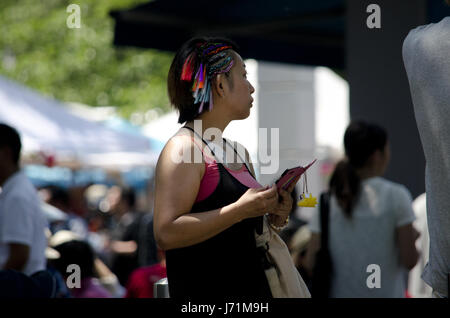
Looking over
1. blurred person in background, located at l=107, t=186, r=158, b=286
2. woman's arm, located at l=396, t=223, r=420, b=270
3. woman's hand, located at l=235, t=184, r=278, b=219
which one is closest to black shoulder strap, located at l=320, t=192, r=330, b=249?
woman's arm, located at l=396, t=223, r=420, b=270

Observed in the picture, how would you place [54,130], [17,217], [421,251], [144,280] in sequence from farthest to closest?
1. [54,130]
2. [144,280]
3. [421,251]
4. [17,217]

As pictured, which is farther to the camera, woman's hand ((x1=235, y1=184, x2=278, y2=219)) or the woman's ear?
the woman's ear

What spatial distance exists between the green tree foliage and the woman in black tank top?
63.7 feet

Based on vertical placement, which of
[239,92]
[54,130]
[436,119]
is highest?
[54,130]

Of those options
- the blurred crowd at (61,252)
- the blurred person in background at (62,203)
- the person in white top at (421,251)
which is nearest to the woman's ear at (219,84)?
the blurred crowd at (61,252)

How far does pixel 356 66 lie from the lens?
237 inches

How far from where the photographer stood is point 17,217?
4082mm

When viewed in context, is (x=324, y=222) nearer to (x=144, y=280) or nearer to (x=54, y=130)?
(x=144, y=280)

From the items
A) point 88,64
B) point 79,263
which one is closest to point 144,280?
point 79,263

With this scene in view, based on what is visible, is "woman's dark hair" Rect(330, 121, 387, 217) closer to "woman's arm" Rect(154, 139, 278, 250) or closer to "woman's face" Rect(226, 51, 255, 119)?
"woman's face" Rect(226, 51, 255, 119)

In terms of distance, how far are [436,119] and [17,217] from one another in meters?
2.77

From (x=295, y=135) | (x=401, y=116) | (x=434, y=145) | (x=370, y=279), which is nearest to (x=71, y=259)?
(x=370, y=279)

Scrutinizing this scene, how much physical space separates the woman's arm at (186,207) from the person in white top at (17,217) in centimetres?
213

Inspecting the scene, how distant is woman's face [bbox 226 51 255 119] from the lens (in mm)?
2309
